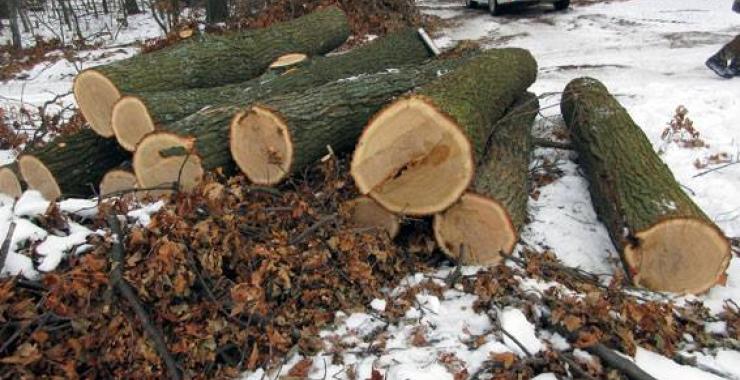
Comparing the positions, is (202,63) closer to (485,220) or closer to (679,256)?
(485,220)

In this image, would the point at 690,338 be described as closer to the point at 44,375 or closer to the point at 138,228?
the point at 138,228

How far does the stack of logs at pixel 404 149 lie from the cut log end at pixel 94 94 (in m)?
0.01

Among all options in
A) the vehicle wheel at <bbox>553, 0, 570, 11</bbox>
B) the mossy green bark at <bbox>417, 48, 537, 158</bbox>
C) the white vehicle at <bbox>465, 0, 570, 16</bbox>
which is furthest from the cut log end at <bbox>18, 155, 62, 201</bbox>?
the vehicle wheel at <bbox>553, 0, 570, 11</bbox>

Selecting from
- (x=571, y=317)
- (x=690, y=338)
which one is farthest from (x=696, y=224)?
(x=571, y=317)

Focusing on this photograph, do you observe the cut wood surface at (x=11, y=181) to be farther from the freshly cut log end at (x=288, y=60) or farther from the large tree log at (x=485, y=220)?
the large tree log at (x=485, y=220)

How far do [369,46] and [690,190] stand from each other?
396 cm

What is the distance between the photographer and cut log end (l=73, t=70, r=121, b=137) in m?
5.02

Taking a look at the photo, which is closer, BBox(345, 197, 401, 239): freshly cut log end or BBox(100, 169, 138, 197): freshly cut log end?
BBox(345, 197, 401, 239): freshly cut log end

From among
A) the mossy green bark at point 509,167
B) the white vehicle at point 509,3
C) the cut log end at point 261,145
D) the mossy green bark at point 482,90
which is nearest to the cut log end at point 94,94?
the cut log end at point 261,145

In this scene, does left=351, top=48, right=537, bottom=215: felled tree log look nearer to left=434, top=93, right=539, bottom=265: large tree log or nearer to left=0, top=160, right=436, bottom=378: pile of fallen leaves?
left=434, top=93, right=539, bottom=265: large tree log

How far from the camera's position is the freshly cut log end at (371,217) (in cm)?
399

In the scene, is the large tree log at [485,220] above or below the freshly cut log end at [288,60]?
below

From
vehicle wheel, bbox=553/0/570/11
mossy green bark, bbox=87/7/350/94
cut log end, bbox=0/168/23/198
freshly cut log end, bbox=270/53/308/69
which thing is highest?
mossy green bark, bbox=87/7/350/94

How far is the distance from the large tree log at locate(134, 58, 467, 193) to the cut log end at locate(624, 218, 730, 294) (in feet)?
7.81
